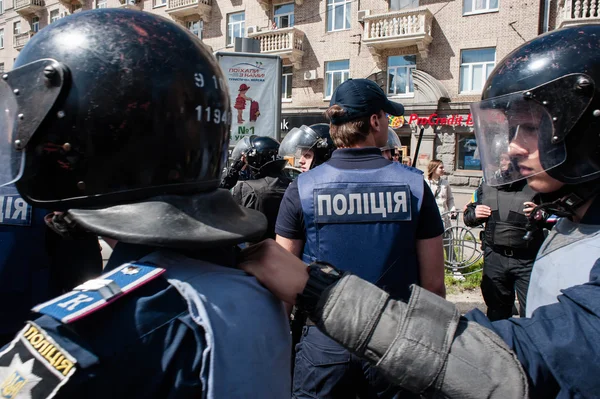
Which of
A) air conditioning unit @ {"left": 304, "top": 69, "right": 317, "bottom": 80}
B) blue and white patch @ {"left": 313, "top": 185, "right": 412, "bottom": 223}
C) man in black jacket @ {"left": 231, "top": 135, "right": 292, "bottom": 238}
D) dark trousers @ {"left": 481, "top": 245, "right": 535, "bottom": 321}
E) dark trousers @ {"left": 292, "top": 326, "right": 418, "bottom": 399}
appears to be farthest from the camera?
air conditioning unit @ {"left": 304, "top": 69, "right": 317, "bottom": 80}

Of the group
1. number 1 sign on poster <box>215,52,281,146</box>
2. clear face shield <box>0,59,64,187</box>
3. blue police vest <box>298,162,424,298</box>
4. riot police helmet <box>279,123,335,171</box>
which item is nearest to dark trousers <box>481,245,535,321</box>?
riot police helmet <box>279,123,335,171</box>

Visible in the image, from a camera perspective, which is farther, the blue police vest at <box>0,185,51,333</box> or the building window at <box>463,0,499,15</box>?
the building window at <box>463,0,499,15</box>

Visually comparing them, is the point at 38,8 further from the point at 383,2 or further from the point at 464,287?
the point at 464,287

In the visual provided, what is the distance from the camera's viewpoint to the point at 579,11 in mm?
14203

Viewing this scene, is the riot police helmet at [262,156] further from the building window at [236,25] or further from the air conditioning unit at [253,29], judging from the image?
the building window at [236,25]

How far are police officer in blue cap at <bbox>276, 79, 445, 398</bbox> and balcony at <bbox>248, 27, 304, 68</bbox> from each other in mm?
17700

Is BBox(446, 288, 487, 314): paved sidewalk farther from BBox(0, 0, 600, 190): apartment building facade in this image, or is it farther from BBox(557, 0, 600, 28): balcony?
BBox(557, 0, 600, 28): balcony

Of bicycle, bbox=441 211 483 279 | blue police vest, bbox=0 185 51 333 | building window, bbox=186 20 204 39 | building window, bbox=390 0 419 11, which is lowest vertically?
bicycle, bbox=441 211 483 279

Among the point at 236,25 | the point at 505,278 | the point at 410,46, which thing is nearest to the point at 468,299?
the point at 505,278

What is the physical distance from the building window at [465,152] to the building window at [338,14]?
6.37 meters

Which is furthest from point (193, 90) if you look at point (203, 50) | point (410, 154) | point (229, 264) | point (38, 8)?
point (38, 8)

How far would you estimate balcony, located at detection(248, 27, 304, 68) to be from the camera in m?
19.0

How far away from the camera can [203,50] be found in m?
1.14

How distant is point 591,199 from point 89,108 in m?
1.38
